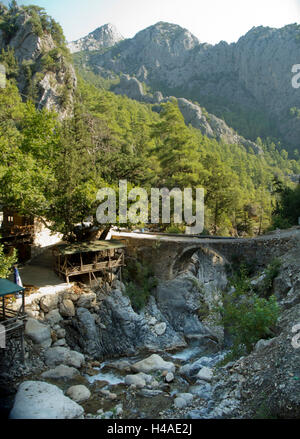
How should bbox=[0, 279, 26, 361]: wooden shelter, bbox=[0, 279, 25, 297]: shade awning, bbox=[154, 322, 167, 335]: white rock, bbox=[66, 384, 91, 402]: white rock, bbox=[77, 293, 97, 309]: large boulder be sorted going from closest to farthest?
bbox=[66, 384, 91, 402]: white rock
bbox=[0, 279, 25, 297]: shade awning
bbox=[0, 279, 26, 361]: wooden shelter
bbox=[77, 293, 97, 309]: large boulder
bbox=[154, 322, 167, 335]: white rock

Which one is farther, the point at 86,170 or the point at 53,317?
the point at 86,170

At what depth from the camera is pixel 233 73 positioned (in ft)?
401

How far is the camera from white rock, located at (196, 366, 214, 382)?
10.6m

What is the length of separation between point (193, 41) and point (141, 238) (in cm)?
15709

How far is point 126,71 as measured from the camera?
149500 millimetres

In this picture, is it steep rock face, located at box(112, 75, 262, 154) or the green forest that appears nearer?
the green forest

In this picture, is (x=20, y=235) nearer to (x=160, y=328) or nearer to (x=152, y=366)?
(x=160, y=328)

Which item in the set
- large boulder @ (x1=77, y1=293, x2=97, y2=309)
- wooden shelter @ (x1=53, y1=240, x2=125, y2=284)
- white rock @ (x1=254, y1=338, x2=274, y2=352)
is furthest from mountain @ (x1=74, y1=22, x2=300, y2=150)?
white rock @ (x1=254, y1=338, x2=274, y2=352)

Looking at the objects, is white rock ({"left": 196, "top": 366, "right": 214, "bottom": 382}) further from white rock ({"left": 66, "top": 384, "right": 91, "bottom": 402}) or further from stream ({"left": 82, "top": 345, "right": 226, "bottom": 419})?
white rock ({"left": 66, "top": 384, "right": 91, "bottom": 402})

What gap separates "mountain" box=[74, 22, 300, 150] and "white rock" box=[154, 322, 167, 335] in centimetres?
9355

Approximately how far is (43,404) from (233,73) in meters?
135

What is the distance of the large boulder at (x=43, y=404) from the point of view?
8211 millimetres

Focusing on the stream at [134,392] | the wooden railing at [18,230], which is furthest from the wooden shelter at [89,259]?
the stream at [134,392]

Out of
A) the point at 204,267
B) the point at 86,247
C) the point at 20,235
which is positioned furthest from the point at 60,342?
the point at 204,267
